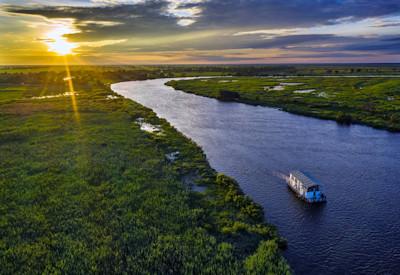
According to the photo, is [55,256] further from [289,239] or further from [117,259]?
[289,239]

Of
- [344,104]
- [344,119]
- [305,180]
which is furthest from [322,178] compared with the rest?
[344,104]

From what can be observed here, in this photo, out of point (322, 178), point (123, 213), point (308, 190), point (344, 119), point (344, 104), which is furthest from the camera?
point (344, 104)

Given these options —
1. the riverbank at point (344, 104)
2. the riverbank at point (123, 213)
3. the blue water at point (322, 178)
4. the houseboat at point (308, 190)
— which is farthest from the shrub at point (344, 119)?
the houseboat at point (308, 190)

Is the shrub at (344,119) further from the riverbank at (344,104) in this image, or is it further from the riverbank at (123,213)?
the riverbank at (123,213)

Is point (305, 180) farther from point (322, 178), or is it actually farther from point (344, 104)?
point (344, 104)

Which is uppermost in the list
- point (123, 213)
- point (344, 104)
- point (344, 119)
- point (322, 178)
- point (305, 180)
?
point (344, 104)

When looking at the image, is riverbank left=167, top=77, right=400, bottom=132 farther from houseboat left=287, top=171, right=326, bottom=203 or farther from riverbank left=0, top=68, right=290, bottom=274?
riverbank left=0, top=68, right=290, bottom=274

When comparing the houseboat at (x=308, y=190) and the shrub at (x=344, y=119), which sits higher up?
the shrub at (x=344, y=119)
